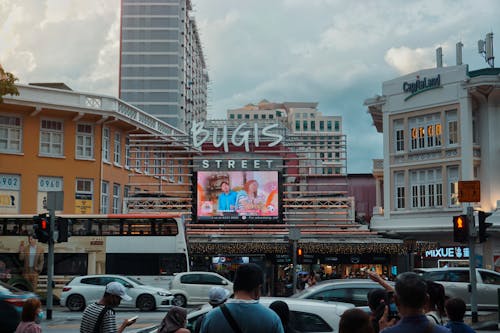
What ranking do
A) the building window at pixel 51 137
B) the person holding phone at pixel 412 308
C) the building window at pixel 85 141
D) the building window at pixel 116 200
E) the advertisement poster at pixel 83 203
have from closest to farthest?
the person holding phone at pixel 412 308, the building window at pixel 51 137, the advertisement poster at pixel 83 203, the building window at pixel 85 141, the building window at pixel 116 200

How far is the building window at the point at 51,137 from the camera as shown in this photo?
4209 centimetres

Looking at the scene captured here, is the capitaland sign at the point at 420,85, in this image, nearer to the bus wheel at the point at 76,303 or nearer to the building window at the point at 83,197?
the building window at the point at 83,197

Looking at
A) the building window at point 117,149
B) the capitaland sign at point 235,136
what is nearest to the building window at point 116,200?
the building window at point 117,149

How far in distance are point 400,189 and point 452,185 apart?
11.0ft

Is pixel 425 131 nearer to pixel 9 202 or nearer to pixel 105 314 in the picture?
pixel 9 202

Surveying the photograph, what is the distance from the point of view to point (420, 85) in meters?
41.5

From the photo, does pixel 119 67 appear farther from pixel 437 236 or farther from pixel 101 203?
pixel 437 236

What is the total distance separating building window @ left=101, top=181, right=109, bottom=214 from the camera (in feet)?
143

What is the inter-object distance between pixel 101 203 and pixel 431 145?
19.1 m

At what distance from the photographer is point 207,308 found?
1031cm

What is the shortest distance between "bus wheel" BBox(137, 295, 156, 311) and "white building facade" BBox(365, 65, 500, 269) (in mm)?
18153

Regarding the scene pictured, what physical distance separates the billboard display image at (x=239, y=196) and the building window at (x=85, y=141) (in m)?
7.19

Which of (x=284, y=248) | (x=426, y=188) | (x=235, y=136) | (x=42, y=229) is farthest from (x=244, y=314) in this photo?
(x=426, y=188)

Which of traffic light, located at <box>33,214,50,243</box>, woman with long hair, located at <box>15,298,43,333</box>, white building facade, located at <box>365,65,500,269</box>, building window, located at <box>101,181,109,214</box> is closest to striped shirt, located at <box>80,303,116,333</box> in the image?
woman with long hair, located at <box>15,298,43,333</box>
